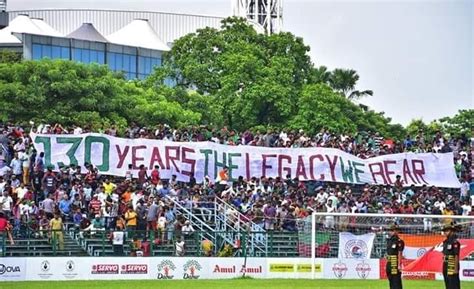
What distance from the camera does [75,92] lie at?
7125 centimetres

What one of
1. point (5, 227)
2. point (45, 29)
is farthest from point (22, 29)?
point (5, 227)

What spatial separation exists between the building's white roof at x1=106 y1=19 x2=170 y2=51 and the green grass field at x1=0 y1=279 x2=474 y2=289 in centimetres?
8294

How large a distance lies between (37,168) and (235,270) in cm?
761

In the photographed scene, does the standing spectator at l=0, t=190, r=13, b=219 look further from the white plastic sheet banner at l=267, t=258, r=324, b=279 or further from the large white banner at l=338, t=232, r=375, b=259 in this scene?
the large white banner at l=338, t=232, r=375, b=259

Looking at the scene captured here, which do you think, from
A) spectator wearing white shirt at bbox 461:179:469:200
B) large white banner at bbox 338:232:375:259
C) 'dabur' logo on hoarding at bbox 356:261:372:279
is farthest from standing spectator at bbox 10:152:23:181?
spectator wearing white shirt at bbox 461:179:469:200

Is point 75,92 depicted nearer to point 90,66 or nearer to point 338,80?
point 90,66

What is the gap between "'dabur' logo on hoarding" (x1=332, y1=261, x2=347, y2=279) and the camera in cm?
3888

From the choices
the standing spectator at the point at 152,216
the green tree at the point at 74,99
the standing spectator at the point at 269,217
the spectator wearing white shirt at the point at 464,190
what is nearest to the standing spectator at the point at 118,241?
the standing spectator at the point at 152,216

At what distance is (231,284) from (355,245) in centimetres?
664

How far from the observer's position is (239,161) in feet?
Answer: 148

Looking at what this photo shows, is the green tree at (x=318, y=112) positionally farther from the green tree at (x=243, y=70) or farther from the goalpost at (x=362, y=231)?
the goalpost at (x=362, y=231)

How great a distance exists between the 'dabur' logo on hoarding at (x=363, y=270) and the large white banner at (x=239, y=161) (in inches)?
296

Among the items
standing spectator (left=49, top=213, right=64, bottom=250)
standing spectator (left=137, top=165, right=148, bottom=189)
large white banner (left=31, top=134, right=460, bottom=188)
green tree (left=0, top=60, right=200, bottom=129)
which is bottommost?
standing spectator (left=49, top=213, right=64, bottom=250)

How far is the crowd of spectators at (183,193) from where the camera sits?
128ft
